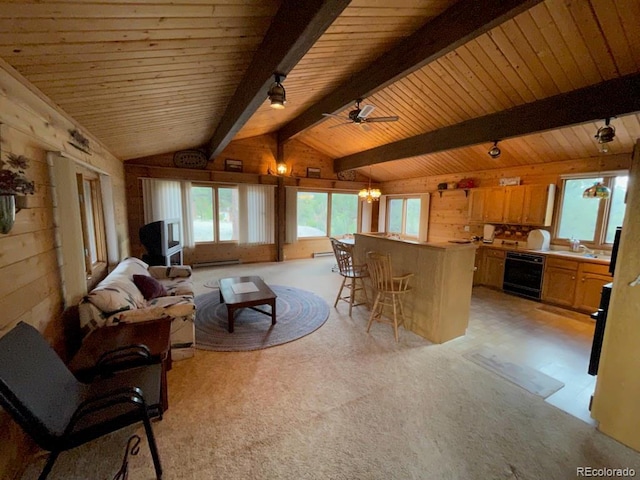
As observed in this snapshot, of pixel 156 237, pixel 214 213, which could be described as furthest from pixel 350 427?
pixel 214 213

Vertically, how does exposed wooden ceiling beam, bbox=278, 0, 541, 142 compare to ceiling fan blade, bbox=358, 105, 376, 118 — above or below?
above

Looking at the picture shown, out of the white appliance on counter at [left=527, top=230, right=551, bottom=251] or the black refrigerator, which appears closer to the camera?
the black refrigerator

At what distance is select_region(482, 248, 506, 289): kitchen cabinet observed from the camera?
A: 16.4 feet

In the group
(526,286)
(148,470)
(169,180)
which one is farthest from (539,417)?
(169,180)

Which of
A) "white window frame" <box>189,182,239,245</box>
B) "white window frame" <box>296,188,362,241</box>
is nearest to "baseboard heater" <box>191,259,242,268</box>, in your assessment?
"white window frame" <box>189,182,239,245</box>

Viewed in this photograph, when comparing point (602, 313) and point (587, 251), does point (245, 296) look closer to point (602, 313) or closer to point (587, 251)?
point (602, 313)

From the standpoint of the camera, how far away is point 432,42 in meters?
2.41

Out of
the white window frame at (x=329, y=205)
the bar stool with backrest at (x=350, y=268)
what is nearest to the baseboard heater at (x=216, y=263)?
the white window frame at (x=329, y=205)

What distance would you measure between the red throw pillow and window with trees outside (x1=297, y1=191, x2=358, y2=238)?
4.58 meters

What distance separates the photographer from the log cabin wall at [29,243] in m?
1.45

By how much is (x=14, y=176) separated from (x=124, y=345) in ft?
4.03

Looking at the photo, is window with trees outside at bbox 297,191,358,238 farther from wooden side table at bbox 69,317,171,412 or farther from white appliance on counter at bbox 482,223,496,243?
wooden side table at bbox 69,317,171,412

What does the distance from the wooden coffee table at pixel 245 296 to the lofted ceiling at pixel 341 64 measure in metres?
2.07

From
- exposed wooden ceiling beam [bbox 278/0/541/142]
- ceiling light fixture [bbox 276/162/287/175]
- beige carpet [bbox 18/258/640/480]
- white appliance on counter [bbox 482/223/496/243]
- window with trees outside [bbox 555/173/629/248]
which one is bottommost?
beige carpet [bbox 18/258/640/480]
